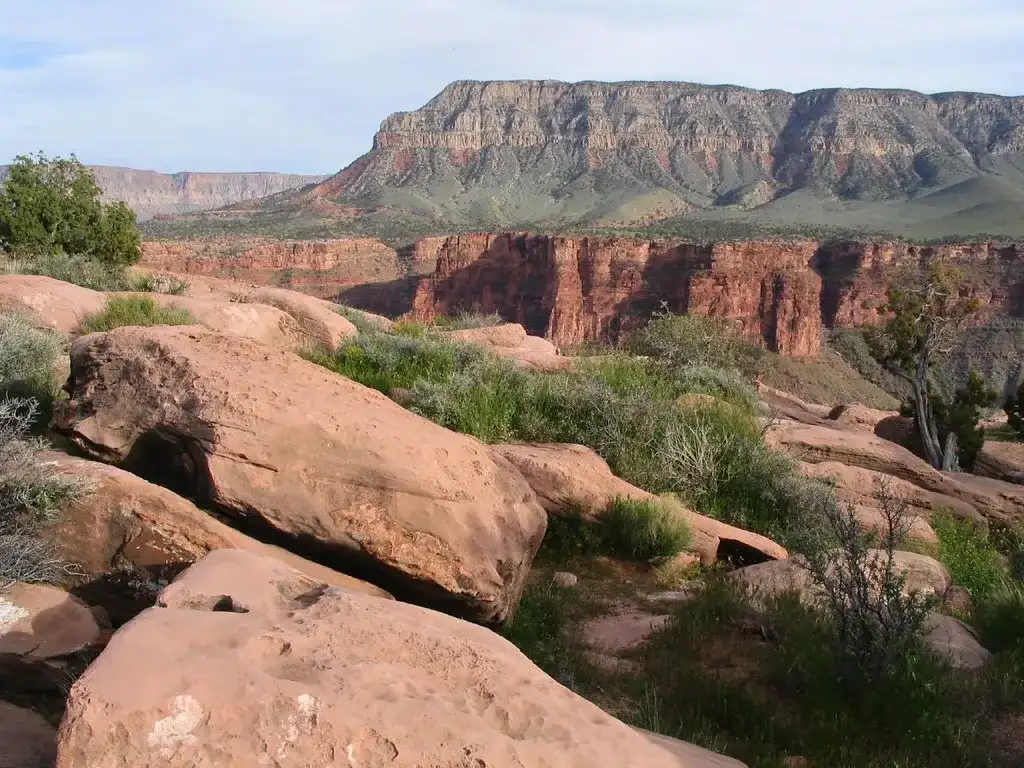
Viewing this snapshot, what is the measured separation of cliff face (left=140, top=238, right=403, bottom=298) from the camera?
5859cm

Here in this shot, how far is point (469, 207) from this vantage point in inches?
4210

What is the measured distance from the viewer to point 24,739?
2814mm

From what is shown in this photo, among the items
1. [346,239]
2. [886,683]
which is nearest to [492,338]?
[886,683]

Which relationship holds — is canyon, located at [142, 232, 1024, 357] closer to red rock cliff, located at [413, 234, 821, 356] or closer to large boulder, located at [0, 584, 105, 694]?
red rock cliff, located at [413, 234, 821, 356]

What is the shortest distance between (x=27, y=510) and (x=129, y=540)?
0.55 m

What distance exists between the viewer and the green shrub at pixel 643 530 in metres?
6.23

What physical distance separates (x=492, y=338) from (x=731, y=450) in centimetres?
575

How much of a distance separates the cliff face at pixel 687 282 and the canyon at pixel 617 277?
86 mm

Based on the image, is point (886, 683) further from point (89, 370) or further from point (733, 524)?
point (89, 370)

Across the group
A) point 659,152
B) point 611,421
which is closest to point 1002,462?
point 611,421

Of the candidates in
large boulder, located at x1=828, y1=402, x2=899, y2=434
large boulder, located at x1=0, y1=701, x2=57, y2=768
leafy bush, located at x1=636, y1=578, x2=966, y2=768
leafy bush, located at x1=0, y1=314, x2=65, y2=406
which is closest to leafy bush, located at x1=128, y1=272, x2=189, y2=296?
leafy bush, located at x1=0, y1=314, x2=65, y2=406

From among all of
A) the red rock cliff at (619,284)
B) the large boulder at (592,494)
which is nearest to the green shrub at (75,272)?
the large boulder at (592,494)

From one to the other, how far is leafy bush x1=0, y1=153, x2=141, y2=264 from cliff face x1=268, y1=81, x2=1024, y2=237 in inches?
2970

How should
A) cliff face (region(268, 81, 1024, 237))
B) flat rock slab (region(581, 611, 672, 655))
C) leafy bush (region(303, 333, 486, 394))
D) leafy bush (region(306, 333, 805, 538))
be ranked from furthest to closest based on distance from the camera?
cliff face (region(268, 81, 1024, 237))
leafy bush (region(303, 333, 486, 394))
leafy bush (region(306, 333, 805, 538))
flat rock slab (region(581, 611, 672, 655))
